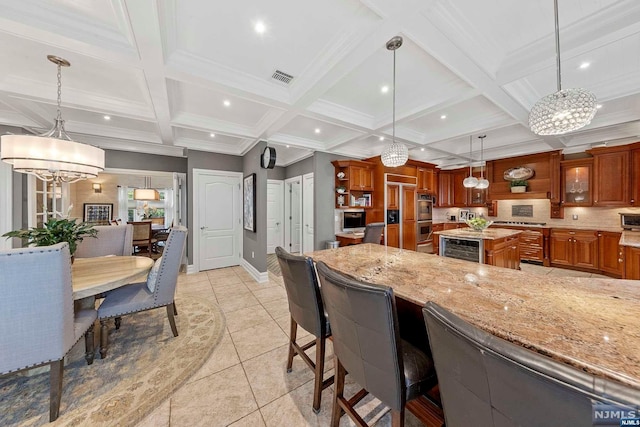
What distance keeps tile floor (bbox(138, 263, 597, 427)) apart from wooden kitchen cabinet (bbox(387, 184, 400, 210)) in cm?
334

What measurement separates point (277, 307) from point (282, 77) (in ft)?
9.28

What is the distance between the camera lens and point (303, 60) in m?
2.15

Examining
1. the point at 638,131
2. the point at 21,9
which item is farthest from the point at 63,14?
the point at 638,131

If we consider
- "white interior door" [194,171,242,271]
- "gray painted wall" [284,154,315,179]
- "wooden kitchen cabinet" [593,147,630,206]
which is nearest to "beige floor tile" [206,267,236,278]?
"white interior door" [194,171,242,271]

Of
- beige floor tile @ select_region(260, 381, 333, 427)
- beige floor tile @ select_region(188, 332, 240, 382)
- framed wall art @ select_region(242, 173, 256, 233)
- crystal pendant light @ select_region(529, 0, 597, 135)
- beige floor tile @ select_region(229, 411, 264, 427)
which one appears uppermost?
crystal pendant light @ select_region(529, 0, 597, 135)

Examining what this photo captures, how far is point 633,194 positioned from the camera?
408 cm

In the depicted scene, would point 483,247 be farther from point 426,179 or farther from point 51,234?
point 51,234

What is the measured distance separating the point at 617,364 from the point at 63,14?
338cm

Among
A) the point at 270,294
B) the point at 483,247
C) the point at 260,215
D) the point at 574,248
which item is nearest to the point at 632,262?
the point at 483,247

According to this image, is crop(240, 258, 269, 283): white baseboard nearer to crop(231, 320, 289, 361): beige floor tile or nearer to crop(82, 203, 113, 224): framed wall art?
crop(231, 320, 289, 361): beige floor tile

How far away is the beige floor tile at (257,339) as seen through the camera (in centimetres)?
217

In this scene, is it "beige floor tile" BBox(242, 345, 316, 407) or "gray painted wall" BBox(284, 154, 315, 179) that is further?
"gray painted wall" BBox(284, 154, 315, 179)

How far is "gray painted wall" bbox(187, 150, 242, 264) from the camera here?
457cm

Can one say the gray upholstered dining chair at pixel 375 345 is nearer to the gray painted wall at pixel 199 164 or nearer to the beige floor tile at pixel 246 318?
the beige floor tile at pixel 246 318
